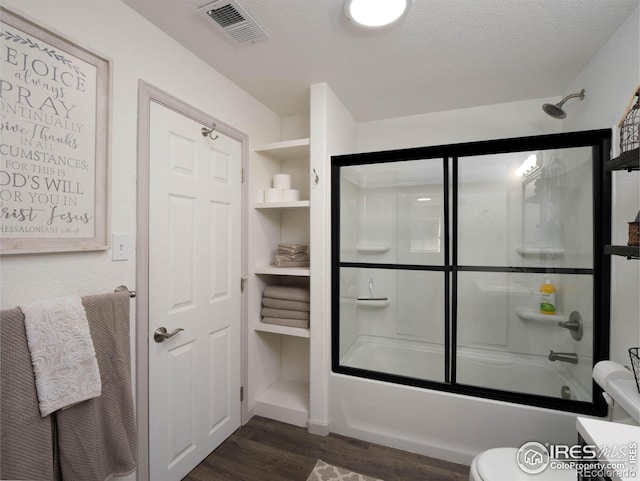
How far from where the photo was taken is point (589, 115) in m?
1.71

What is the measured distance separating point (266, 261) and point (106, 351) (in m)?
1.30

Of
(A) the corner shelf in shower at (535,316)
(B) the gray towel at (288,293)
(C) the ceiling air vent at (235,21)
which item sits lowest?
(A) the corner shelf in shower at (535,316)

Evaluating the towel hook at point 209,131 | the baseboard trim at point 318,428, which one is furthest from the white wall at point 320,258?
the towel hook at point 209,131

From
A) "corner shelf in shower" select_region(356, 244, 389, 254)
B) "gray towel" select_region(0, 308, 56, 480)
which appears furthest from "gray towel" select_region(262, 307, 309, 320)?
"gray towel" select_region(0, 308, 56, 480)

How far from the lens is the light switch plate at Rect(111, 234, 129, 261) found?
1.26 m

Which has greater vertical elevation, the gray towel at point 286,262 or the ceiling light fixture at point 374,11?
the ceiling light fixture at point 374,11

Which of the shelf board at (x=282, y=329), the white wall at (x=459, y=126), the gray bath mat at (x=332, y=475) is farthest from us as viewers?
the white wall at (x=459, y=126)

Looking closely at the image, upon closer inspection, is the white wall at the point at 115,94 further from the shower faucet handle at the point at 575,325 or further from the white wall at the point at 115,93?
the shower faucet handle at the point at 575,325

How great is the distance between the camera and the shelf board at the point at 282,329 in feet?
6.77

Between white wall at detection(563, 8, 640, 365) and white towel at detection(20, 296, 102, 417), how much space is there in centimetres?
220

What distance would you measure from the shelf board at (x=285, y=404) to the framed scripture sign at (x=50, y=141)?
1.62 m

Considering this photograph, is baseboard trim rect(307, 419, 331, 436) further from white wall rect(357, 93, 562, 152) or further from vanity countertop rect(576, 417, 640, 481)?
white wall rect(357, 93, 562, 152)

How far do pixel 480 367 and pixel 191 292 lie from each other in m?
1.85

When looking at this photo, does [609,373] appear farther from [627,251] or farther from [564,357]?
[564,357]
